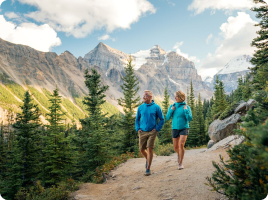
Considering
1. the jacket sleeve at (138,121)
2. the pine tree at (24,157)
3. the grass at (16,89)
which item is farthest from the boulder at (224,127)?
the grass at (16,89)

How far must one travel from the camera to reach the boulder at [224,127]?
1251cm

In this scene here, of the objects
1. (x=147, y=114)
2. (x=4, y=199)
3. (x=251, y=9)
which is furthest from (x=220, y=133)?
(x=4, y=199)

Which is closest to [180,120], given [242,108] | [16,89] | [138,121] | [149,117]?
[149,117]

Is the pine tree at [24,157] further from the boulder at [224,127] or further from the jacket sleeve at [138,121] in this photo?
the boulder at [224,127]

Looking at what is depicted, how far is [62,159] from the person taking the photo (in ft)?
47.0

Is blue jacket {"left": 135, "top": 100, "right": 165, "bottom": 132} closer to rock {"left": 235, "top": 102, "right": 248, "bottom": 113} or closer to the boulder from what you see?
the boulder

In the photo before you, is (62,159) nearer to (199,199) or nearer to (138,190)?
(138,190)

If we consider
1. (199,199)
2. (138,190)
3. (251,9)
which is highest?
(251,9)

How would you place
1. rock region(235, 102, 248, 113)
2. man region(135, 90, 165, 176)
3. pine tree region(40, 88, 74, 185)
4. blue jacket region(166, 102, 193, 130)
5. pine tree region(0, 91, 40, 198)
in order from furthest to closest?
pine tree region(0, 91, 40, 198) → pine tree region(40, 88, 74, 185) → rock region(235, 102, 248, 113) → man region(135, 90, 165, 176) → blue jacket region(166, 102, 193, 130)

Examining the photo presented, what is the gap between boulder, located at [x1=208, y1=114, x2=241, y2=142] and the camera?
12.5 metres

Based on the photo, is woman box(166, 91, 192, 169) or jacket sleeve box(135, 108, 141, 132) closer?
woman box(166, 91, 192, 169)

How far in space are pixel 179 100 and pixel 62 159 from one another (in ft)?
41.1

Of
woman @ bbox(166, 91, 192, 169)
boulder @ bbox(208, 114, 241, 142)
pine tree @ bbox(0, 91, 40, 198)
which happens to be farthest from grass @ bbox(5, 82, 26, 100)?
woman @ bbox(166, 91, 192, 169)

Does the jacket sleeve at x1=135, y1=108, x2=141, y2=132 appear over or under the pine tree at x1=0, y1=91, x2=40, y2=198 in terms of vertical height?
over
